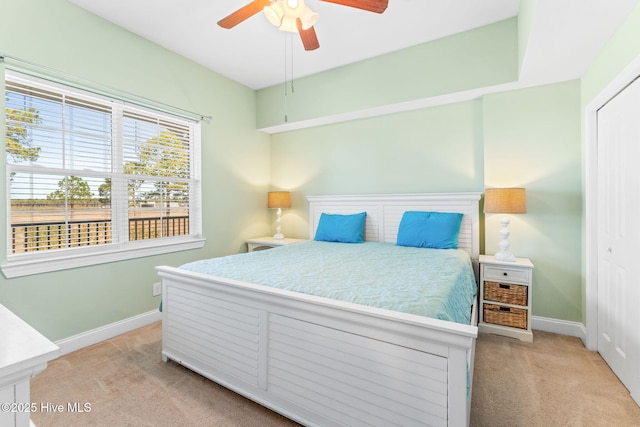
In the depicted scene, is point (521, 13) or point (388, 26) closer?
point (521, 13)

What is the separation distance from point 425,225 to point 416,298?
1.67 m

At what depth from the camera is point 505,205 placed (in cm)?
255

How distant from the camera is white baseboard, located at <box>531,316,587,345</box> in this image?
2580mm

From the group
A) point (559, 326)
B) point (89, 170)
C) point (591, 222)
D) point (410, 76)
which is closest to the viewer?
point (591, 222)

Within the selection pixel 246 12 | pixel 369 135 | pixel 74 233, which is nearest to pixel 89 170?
pixel 74 233

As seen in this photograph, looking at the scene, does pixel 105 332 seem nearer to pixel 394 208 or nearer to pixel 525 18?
pixel 394 208

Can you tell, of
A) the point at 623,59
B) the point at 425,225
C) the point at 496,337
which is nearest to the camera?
the point at 623,59

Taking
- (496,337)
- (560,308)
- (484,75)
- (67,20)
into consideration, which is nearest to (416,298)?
(496,337)

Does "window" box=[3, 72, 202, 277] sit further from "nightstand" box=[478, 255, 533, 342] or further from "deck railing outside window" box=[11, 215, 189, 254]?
"nightstand" box=[478, 255, 533, 342]

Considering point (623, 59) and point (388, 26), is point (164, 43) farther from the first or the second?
point (623, 59)

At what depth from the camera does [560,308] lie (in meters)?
2.68

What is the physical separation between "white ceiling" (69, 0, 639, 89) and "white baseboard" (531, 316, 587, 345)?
216 centimetres

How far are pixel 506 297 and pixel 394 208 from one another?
4.51 ft

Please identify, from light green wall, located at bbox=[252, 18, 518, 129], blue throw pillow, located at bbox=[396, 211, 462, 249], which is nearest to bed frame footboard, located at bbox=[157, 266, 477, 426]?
blue throw pillow, located at bbox=[396, 211, 462, 249]
